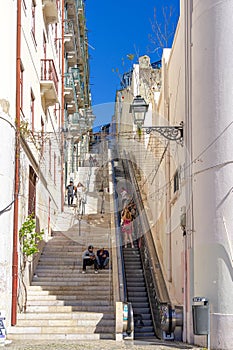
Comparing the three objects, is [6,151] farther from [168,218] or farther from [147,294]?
[168,218]

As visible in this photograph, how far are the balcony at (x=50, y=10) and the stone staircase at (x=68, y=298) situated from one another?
839 cm

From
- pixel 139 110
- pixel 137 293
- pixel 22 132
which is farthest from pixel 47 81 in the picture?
pixel 137 293

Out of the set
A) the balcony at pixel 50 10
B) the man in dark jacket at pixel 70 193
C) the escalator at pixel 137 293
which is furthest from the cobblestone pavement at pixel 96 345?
the man in dark jacket at pixel 70 193

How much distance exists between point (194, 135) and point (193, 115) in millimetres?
489

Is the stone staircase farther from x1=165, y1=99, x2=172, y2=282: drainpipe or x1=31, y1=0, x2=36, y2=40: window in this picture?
x1=31, y1=0, x2=36, y2=40: window

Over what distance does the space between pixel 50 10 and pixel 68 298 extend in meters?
11.8

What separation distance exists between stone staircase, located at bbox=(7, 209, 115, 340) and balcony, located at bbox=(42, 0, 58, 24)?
27.5 feet

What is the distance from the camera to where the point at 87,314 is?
672 inches

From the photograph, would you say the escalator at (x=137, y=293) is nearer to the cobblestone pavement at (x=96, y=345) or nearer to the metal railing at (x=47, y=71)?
the cobblestone pavement at (x=96, y=345)

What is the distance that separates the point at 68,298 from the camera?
18.3 m

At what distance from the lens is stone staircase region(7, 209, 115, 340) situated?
53.1 ft

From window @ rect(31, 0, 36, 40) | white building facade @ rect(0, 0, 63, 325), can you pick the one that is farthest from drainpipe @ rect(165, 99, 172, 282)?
window @ rect(31, 0, 36, 40)

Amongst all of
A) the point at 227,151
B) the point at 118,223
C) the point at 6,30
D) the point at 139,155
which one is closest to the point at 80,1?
the point at 139,155

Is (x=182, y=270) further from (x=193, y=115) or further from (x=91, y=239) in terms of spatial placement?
(x=91, y=239)
